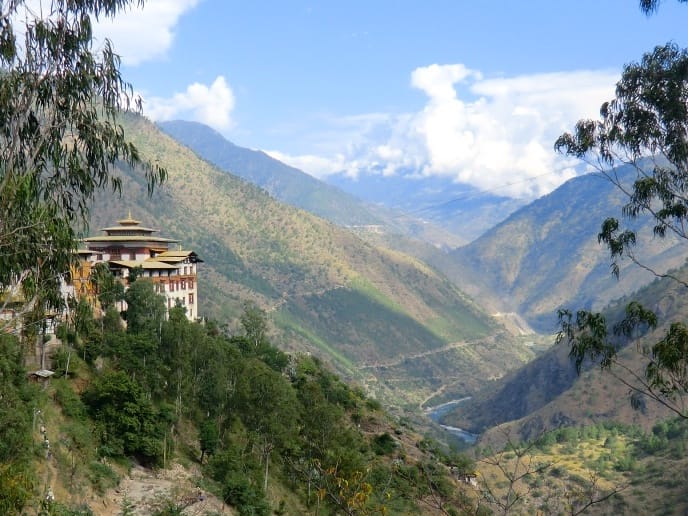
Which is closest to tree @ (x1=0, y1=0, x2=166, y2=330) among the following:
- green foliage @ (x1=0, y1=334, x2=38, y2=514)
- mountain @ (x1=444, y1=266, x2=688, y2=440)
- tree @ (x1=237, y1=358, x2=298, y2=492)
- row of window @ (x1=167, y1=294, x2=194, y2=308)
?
green foliage @ (x1=0, y1=334, x2=38, y2=514)

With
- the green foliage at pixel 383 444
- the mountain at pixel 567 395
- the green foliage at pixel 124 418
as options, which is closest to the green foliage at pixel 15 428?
the green foliage at pixel 124 418

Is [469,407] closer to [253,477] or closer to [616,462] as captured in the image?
[616,462]

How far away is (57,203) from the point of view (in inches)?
728

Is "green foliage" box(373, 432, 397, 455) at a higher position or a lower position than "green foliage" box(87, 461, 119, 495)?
lower

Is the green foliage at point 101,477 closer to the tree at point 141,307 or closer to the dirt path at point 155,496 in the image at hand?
the dirt path at point 155,496

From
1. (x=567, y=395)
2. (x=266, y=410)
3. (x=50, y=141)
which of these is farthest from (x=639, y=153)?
(x=567, y=395)

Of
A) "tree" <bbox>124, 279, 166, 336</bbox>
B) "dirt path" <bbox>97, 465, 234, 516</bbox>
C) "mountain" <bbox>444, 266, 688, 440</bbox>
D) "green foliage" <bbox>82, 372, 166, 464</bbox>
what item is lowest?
"mountain" <bbox>444, 266, 688, 440</bbox>

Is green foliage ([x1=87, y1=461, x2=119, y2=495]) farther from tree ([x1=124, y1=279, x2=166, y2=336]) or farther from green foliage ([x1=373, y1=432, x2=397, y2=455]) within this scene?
green foliage ([x1=373, y1=432, x2=397, y2=455])

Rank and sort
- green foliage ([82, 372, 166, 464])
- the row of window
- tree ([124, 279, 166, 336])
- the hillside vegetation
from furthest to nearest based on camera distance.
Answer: the row of window
tree ([124, 279, 166, 336])
green foliage ([82, 372, 166, 464])
the hillside vegetation

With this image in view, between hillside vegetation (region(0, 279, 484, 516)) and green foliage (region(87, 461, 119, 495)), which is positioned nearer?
hillside vegetation (region(0, 279, 484, 516))

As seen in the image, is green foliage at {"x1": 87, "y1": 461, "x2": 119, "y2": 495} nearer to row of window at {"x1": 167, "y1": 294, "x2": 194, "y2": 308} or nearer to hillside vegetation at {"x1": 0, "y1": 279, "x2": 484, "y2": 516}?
hillside vegetation at {"x1": 0, "y1": 279, "x2": 484, "y2": 516}

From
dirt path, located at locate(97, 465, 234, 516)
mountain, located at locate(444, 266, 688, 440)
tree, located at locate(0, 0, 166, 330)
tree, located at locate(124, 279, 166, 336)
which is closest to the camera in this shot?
tree, located at locate(0, 0, 166, 330)

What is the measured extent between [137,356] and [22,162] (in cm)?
2994

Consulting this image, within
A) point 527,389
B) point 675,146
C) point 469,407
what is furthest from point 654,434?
point 675,146
